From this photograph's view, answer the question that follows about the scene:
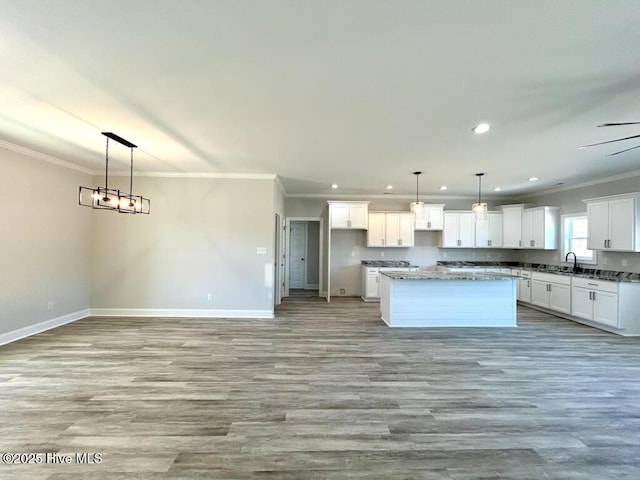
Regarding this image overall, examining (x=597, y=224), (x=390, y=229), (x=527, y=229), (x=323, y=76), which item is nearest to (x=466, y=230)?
(x=527, y=229)

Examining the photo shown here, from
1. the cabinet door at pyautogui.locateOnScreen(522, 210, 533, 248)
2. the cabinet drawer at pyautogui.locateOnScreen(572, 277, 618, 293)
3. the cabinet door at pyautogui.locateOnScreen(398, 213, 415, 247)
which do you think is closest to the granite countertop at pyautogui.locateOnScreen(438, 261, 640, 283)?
the cabinet drawer at pyautogui.locateOnScreen(572, 277, 618, 293)

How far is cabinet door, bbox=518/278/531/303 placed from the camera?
7156mm

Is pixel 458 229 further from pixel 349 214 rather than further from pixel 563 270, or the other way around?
pixel 349 214

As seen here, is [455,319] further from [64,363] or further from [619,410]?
[64,363]

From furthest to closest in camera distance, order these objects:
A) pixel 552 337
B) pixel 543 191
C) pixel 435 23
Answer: pixel 543 191
pixel 552 337
pixel 435 23

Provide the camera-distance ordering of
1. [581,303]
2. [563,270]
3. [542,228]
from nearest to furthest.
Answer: [581,303] → [563,270] → [542,228]

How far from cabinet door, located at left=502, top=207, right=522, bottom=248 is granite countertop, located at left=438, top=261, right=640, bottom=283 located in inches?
23.4

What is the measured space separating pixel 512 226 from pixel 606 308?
9.95ft

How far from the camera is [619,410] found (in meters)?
2.73

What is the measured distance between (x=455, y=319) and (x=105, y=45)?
5.73 meters

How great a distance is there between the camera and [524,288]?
7340 millimetres

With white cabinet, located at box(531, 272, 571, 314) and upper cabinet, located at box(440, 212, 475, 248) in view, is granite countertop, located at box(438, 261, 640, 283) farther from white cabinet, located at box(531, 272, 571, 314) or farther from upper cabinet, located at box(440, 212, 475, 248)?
upper cabinet, located at box(440, 212, 475, 248)

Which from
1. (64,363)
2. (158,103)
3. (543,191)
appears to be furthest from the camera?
(543,191)

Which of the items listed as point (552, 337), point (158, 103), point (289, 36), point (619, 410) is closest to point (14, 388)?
point (158, 103)
